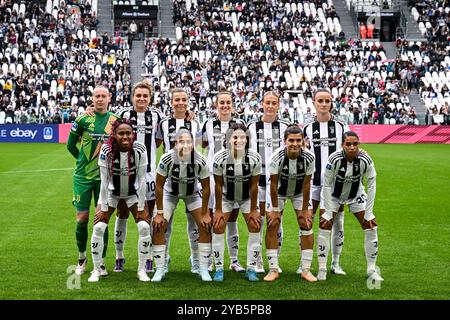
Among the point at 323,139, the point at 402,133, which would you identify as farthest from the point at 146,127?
the point at 402,133

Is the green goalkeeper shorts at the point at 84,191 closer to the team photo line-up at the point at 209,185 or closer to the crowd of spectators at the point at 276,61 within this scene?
the team photo line-up at the point at 209,185

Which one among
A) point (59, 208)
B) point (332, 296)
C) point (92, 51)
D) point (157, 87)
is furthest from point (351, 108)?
point (332, 296)

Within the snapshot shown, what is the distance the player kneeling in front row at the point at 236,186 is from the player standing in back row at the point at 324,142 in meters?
0.89

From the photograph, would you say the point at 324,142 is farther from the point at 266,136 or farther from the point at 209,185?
the point at 209,185

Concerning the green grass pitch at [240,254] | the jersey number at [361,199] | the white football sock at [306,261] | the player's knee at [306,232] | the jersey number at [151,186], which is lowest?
the green grass pitch at [240,254]

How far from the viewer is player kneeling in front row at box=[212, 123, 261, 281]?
888 centimetres

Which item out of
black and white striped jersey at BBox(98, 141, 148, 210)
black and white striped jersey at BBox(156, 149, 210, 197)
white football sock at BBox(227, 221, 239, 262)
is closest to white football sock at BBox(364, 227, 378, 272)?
white football sock at BBox(227, 221, 239, 262)

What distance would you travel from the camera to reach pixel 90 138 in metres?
9.34

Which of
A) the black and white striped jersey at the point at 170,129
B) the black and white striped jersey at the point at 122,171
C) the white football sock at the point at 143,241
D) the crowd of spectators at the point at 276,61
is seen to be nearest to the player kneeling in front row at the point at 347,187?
the black and white striped jersey at the point at 170,129

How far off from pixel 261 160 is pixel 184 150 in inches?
48.2

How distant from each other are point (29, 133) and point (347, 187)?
31.1 metres

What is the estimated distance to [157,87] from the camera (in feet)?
135

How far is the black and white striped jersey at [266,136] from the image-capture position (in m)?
9.63

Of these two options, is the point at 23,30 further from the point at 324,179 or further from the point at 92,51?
the point at 324,179
